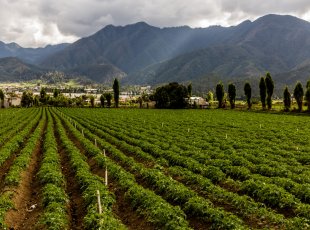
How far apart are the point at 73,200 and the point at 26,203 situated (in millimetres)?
2730

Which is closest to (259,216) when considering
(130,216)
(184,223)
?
(184,223)

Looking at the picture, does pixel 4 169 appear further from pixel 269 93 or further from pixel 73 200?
pixel 269 93

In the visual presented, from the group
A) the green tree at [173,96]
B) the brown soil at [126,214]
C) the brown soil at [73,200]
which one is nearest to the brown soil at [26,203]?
the brown soil at [73,200]

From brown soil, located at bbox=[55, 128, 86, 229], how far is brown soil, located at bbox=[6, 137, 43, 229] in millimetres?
1696

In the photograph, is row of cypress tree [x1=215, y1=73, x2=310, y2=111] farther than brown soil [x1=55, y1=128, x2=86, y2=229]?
Yes

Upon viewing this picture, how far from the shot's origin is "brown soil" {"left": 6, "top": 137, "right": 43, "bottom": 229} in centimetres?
1686

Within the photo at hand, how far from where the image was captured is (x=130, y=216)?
17.4 m

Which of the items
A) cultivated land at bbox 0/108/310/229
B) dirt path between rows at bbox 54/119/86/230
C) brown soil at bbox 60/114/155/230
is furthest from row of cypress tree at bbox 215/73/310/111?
brown soil at bbox 60/114/155/230

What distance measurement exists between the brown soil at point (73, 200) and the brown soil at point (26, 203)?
1.70 m

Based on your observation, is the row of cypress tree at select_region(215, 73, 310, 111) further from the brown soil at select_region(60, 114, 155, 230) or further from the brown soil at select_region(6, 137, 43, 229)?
the brown soil at select_region(6, 137, 43, 229)

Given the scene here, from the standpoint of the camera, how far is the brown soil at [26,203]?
16859mm

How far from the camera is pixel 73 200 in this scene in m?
20.1

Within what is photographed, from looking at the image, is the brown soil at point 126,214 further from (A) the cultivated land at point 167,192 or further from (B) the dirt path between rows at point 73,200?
(B) the dirt path between rows at point 73,200

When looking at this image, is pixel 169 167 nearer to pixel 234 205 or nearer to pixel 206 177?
pixel 206 177
